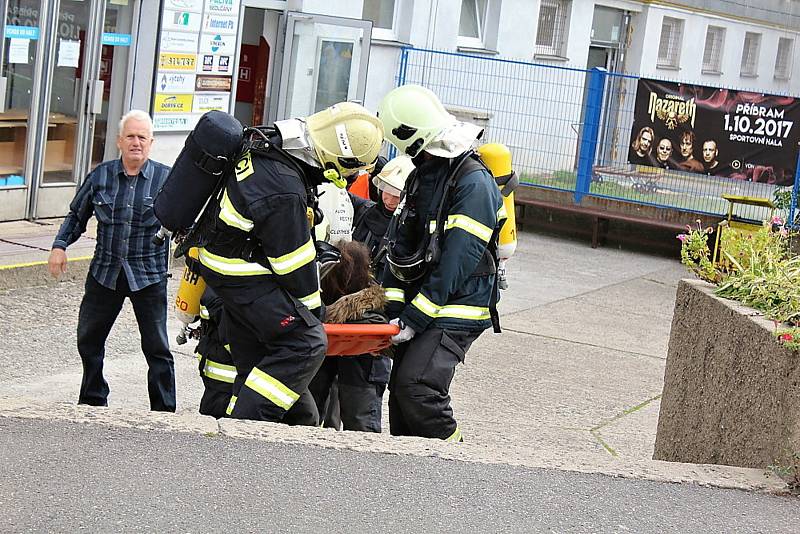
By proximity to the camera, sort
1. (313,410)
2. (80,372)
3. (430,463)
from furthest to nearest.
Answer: (80,372) < (313,410) < (430,463)

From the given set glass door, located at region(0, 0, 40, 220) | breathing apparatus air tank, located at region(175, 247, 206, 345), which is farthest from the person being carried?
glass door, located at region(0, 0, 40, 220)

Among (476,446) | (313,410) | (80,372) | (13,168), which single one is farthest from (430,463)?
(13,168)

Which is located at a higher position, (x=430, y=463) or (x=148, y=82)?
(x=148, y=82)

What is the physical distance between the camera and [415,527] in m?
4.21

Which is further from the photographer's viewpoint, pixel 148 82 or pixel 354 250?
pixel 148 82

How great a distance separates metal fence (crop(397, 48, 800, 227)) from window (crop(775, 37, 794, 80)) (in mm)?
13831

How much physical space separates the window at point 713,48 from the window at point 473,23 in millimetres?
8358

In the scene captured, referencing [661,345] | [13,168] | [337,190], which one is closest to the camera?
[337,190]

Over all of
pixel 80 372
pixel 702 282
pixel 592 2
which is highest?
pixel 592 2

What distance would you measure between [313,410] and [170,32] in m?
7.07

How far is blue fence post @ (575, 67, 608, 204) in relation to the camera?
15.1m

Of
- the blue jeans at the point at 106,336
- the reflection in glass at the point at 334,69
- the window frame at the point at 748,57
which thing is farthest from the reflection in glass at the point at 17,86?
the window frame at the point at 748,57

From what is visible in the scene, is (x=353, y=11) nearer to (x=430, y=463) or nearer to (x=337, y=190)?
(x=337, y=190)

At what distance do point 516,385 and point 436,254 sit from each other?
2.88 m
